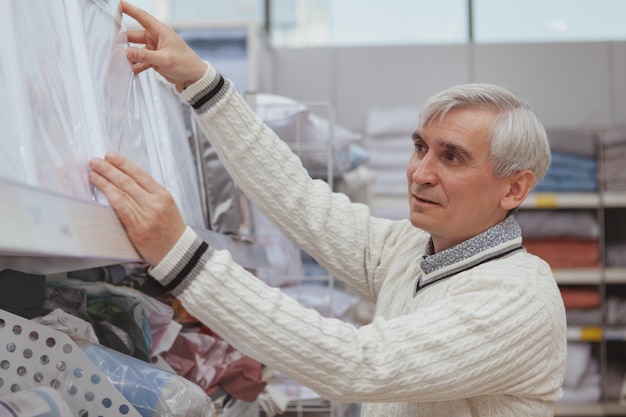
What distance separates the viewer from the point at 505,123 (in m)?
1.27

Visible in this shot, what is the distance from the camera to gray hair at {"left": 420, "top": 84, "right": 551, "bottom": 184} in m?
1.27

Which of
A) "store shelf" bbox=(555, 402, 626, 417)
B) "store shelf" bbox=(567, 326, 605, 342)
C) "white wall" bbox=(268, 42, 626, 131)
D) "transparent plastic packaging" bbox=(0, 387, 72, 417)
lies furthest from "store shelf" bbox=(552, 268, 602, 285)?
"transparent plastic packaging" bbox=(0, 387, 72, 417)

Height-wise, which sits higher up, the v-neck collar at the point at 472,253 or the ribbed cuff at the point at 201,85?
the ribbed cuff at the point at 201,85

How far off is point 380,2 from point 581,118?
131cm

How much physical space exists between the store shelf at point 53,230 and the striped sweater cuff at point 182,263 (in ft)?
0.11

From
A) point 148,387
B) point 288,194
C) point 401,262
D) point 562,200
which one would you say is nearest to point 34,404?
point 148,387

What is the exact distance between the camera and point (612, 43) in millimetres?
4105

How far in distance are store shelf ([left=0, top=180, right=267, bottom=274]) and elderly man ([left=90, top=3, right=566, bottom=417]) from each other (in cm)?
3

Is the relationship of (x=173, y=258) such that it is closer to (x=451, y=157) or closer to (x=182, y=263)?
(x=182, y=263)

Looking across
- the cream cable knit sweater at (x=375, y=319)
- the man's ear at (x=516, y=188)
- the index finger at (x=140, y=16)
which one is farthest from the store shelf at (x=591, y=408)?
the index finger at (x=140, y=16)

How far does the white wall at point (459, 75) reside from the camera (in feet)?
13.5

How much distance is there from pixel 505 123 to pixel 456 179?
13cm

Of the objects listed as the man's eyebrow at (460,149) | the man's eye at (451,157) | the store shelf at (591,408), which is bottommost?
the store shelf at (591,408)

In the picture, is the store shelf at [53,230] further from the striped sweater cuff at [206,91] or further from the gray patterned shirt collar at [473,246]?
the gray patterned shirt collar at [473,246]
